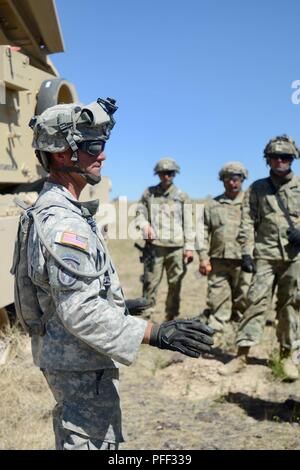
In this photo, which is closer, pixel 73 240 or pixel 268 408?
pixel 73 240

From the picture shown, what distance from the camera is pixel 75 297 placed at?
1.88 meters

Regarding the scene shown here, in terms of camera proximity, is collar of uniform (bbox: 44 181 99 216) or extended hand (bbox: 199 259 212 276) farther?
extended hand (bbox: 199 259 212 276)

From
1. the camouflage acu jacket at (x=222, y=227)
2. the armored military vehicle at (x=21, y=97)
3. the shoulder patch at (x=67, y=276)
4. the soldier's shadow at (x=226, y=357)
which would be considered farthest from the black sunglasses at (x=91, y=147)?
the camouflage acu jacket at (x=222, y=227)

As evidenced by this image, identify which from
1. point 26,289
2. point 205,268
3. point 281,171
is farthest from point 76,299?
point 205,268

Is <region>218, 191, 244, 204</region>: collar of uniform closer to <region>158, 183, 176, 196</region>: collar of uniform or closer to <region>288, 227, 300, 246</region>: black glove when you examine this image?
<region>158, 183, 176, 196</region>: collar of uniform

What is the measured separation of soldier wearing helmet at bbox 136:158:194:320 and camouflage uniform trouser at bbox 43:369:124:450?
190 inches

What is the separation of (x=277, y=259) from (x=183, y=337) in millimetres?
3007

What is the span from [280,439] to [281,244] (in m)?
1.74

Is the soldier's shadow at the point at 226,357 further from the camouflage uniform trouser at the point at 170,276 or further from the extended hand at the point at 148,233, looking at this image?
the extended hand at the point at 148,233

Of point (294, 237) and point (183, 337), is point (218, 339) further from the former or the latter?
point (183, 337)

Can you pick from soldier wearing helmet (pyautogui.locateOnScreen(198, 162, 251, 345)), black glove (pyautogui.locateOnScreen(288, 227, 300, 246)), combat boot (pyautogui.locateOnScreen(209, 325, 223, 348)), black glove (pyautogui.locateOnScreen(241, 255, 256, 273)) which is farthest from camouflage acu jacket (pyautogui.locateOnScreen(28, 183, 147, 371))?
soldier wearing helmet (pyautogui.locateOnScreen(198, 162, 251, 345))

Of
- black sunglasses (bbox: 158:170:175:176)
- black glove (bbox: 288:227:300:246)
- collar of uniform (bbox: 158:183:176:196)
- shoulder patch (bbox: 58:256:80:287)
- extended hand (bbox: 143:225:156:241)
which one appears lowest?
extended hand (bbox: 143:225:156:241)

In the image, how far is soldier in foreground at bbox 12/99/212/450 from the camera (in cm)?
191

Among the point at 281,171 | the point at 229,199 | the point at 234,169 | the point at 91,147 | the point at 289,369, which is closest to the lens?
the point at 91,147
